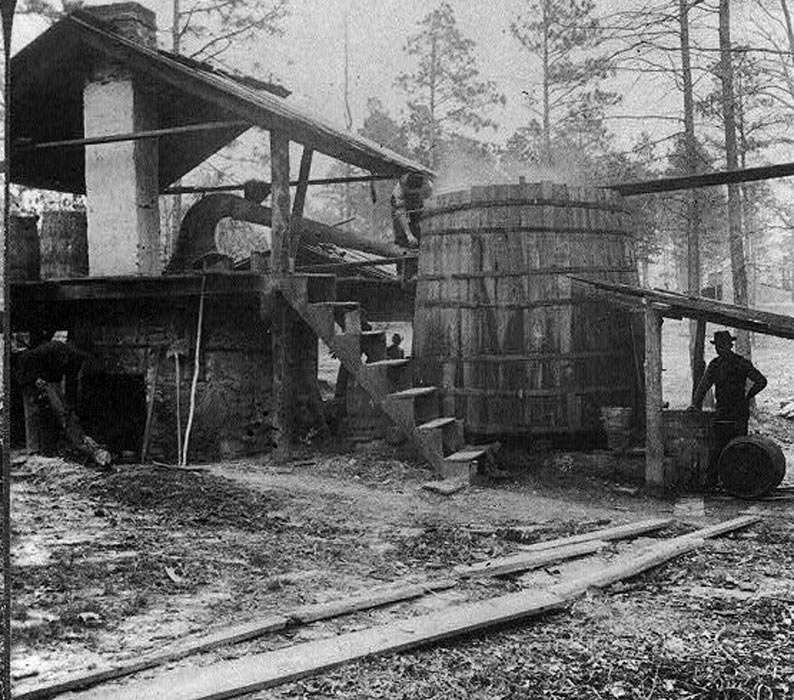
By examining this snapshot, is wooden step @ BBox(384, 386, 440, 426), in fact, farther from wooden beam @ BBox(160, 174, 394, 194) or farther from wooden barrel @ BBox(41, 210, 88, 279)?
wooden barrel @ BBox(41, 210, 88, 279)

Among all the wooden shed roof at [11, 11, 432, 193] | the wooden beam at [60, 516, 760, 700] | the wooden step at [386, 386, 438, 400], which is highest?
the wooden shed roof at [11, 11, 432, 193]

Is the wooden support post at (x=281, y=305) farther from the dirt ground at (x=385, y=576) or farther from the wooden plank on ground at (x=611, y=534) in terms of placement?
the wooden plank on ground at (x=611, y=534)

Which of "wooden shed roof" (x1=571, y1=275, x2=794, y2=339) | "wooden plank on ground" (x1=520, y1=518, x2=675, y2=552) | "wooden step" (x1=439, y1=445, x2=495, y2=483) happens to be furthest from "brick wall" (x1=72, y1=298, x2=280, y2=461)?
"wooden plank on ground" (x1=520, y1=518, x2=675, y2=552)

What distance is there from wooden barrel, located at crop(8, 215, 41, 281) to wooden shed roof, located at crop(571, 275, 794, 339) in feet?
22.6

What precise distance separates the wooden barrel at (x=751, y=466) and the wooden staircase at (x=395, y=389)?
2.29 metres

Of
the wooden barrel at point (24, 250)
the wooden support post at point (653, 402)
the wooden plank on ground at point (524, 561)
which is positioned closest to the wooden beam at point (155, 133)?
the wooden barrel at point (24, 250)

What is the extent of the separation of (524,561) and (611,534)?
41.6 inches

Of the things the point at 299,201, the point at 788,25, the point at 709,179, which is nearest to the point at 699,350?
the point at 709,179

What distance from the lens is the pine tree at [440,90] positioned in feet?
86.4

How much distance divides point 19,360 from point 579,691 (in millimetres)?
7980

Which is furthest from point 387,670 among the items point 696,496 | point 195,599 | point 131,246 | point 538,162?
point 538,162

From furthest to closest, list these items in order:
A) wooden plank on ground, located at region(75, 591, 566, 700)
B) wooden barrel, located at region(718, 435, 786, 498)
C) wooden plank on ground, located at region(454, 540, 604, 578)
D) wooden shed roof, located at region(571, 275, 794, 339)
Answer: wooden barrel, located at region(718, 435, 786, 498) → wooden shed roof, located at region(571, 275, 794, 339) → wooden plank on ground, located at region(454, 540, 604, 578) → wooden plank on ground, located at region(75, 591, 566, 700)

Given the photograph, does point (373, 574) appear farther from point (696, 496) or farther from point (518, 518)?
point (696, 496)

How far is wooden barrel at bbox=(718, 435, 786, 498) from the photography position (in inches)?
291
